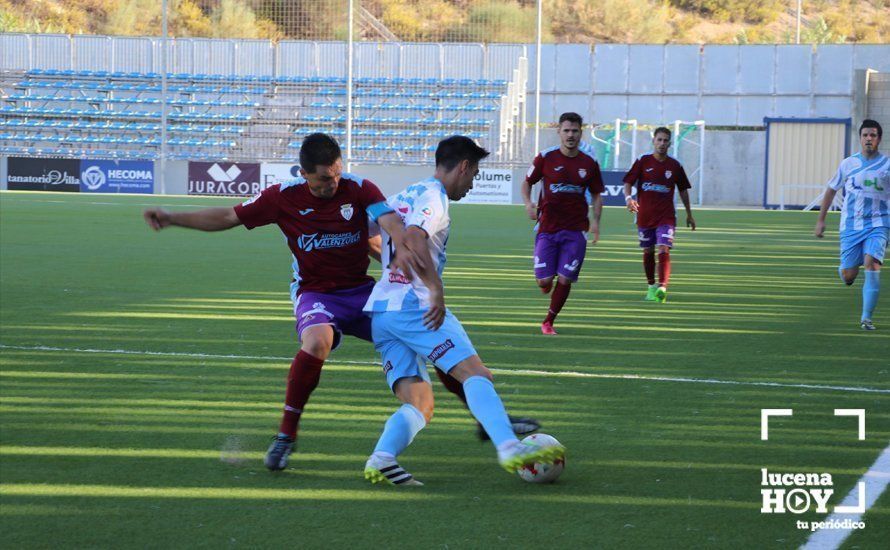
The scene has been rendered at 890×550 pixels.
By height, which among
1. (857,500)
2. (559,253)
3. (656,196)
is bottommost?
(857,500)

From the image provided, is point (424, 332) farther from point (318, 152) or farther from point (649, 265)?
point (649, 265)

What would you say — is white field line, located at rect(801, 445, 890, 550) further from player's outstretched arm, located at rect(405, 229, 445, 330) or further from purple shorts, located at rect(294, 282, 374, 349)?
purple shorts, located at rect(294, 282, 374, 349)

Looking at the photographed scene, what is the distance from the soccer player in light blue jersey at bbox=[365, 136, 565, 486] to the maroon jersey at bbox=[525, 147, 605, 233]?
5776 millimetres

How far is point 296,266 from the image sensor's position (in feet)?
20.8

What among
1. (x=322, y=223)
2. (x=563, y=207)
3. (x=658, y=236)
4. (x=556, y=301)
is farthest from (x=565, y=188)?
(x=322, y=223)

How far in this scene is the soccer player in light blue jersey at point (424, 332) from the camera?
5418 millimetres

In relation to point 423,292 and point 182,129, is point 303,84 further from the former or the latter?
point 423,292

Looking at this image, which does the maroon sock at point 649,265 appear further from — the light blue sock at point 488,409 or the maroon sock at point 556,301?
the light blue sock at point 488,409

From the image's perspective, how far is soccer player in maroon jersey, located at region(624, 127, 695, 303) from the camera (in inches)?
575

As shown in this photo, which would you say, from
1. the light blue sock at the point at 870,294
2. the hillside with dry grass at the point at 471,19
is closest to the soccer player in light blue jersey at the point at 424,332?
the light blue sock at the point at 870,294

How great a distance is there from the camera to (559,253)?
11.6 meters

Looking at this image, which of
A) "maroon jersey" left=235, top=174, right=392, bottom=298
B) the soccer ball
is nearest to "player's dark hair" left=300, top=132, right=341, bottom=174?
"maroon jersey" left=235, top=174, right=392, bottom=298

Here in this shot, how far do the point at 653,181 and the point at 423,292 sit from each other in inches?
380

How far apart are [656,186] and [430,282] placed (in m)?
9.83
